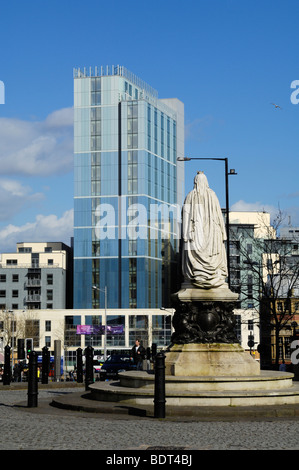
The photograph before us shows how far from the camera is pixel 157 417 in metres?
14.8

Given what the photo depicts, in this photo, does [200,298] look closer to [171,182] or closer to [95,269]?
[95,269]

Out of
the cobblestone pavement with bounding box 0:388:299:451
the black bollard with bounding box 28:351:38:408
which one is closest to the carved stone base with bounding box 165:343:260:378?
the black bollard with bounding box 28:351:38:408

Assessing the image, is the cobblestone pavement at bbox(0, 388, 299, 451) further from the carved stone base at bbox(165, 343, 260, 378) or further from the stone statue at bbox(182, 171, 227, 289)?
the stone statue at bbox(182, 171, 227, 289)

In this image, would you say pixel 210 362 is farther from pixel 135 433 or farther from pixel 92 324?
pixel 92 324

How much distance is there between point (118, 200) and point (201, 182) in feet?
347

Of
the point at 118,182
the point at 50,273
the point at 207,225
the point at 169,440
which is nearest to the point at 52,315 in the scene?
the point at 50,273

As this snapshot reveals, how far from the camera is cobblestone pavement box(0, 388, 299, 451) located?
10.9 metres

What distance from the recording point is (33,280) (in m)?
126

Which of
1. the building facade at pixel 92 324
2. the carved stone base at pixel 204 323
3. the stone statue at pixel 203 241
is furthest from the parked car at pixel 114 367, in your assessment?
the building facade at pixel 92 324

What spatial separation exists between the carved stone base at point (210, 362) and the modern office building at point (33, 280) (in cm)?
10859

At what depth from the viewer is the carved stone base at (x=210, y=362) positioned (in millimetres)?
18297

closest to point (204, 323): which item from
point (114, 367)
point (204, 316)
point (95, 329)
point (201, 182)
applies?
point (204, 316)

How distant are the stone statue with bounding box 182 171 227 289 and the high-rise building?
103m
